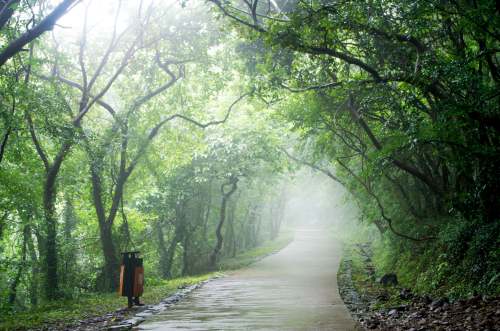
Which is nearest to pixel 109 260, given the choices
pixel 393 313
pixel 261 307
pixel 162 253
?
pixel 261 307

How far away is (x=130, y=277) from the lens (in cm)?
1060

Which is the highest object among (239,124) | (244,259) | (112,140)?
(239,124)

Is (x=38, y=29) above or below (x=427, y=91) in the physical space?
above

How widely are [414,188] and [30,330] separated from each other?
1234cm

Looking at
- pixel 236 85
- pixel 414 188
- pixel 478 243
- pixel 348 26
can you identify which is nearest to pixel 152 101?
pixel 236 85

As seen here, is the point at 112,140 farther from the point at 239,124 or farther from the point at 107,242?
the point at 239,124

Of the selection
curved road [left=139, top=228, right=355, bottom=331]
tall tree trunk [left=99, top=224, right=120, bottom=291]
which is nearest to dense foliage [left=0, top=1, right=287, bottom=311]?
tall tree trunk [left=99, top=224, right=120, bottom=291]

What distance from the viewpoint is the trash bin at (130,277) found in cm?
1054

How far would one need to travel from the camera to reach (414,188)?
16.2 meters

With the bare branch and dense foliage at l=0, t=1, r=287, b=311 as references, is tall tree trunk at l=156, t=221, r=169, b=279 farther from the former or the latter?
the bare branch

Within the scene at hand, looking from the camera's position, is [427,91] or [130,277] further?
[130,277]

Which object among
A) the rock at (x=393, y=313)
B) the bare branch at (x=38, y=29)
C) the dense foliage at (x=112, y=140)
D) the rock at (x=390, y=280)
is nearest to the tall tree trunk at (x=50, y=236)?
the dense foliage at (x=112, y=140)

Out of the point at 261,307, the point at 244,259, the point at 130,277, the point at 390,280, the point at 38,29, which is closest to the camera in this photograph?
the point at 38,29

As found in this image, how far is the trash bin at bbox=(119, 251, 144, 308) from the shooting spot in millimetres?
10539
